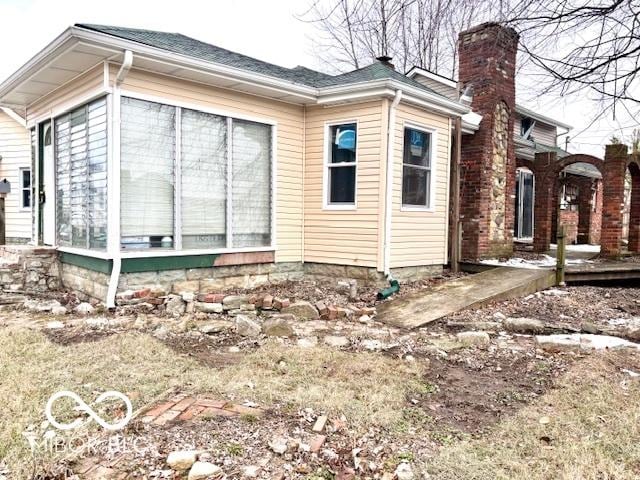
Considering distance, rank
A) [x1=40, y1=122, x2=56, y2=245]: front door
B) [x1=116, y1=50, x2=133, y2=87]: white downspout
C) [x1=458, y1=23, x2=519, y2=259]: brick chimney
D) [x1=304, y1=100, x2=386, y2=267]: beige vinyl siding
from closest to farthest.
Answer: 1. [x1=116, y1=50, x2=133, y2=87]: white downspout
2. [x1=304, y1=100, x2=386, y2=267]: beige vinyl siding
3. [x1=40, y1=122, x2=56, y2=245]: front door
4. [x1=458, y1=23, x2=519, y2=259]: brick chimney

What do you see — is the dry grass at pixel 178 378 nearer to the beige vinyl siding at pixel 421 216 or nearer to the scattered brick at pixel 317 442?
the scattered brick at pixel 317 442

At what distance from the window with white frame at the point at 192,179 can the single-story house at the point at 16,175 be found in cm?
610

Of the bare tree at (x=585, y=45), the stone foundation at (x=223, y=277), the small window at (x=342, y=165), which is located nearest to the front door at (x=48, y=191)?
the stone foundation at (x=223, y=277)

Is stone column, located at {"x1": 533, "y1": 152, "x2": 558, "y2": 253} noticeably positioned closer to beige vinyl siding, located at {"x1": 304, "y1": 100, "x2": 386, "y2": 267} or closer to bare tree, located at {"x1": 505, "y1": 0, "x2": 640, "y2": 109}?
bare tree, located at {"x1": 505, "y1": 0, "x2": 640, "y2": 109}

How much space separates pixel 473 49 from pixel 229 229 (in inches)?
234

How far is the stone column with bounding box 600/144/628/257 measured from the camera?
382 inches

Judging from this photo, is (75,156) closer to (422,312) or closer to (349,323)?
(349,323)

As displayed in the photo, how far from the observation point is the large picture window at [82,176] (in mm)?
6031

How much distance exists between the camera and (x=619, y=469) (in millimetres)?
2355

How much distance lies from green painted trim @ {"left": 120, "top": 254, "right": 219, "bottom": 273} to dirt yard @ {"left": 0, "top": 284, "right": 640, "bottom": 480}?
831 mm

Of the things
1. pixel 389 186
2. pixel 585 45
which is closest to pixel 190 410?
pixel 389 186

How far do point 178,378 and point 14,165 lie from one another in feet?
32.3

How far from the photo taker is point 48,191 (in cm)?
752

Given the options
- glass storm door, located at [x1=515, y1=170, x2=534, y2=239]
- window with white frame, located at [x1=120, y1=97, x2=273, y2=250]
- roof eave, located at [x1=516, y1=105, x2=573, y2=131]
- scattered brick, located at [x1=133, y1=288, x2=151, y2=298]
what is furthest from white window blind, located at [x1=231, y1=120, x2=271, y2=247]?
roof eave, located at [x1=516, y1=105, x2=573, y2=131]
